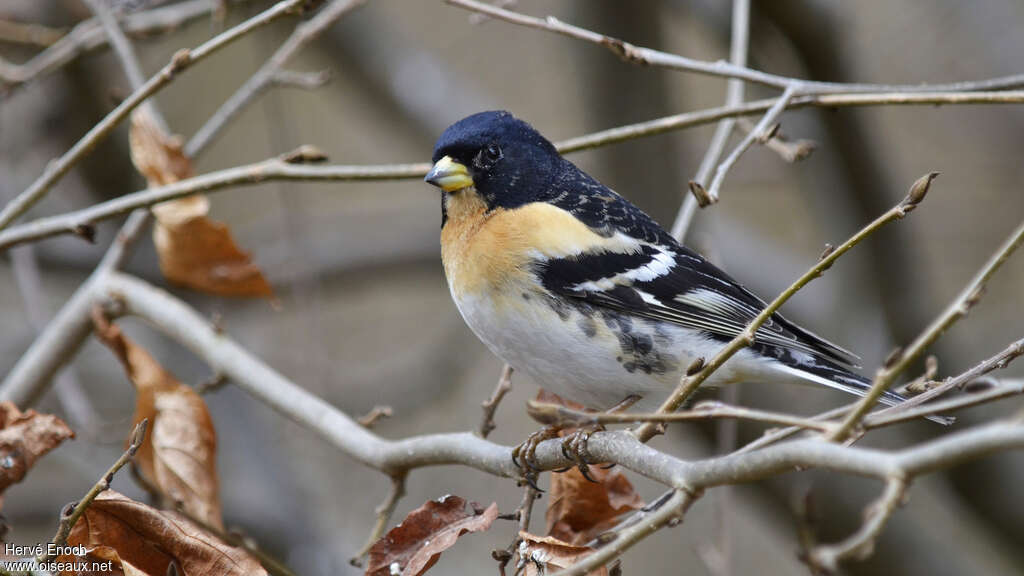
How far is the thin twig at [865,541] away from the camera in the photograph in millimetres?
1224

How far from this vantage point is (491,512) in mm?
2162

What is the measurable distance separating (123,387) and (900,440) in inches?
155

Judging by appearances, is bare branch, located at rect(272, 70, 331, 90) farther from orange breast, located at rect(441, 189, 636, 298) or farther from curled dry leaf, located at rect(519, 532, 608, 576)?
curled dry leaf, located at rect(519, 532, 608, 576)

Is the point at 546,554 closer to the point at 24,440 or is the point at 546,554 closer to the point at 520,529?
the point at 520,529

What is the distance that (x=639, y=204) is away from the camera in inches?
188

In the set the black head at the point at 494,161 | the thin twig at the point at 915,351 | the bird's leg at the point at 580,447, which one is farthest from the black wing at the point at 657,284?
the thin twig at the point at 915,351

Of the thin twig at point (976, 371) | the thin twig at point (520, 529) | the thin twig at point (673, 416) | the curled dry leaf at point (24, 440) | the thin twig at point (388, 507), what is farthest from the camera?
the thin twig at point (388, 507)

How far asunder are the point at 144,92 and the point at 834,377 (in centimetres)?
188

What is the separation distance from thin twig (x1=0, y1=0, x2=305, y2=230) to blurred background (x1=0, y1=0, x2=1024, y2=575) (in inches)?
48.0

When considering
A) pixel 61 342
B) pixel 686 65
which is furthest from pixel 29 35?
pixel 686 65

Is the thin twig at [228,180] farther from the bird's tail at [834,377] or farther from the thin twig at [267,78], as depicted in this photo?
the bird's tail at [834,377]

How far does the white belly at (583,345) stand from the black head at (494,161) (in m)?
0.41

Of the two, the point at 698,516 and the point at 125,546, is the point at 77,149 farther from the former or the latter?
the point at 698,516

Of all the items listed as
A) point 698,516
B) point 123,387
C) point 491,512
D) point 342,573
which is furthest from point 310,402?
point 698,516
